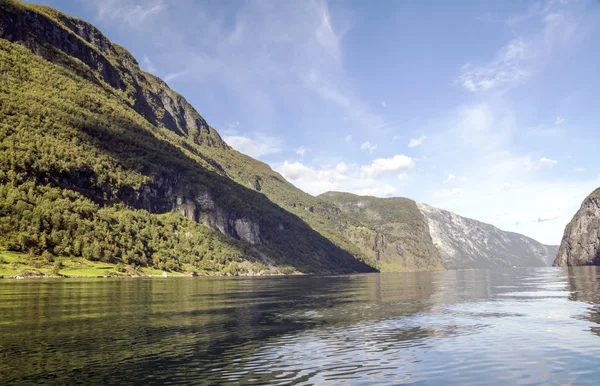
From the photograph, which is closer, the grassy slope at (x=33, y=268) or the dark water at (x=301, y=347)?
the dark water at (x=301, y=347)

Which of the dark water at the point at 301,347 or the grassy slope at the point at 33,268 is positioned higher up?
the grassy slope at the point at 33,268

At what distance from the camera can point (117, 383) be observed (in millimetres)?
23062

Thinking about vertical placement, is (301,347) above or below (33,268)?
below

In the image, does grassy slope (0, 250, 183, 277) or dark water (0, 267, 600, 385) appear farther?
grassy slope (0, 250, 183, 277)

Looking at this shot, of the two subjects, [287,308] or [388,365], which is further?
[287,308]

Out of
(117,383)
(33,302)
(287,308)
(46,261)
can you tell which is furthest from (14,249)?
(117,383)

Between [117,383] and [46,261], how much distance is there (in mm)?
198571

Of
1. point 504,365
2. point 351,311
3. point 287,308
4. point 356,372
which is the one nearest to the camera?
point 356,372

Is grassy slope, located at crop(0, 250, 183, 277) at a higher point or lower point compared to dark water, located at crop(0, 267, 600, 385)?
higher

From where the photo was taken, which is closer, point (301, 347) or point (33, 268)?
point (301, 347)

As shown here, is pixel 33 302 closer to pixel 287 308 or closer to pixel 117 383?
pixel 287 308

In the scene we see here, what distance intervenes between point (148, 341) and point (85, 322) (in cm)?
1468

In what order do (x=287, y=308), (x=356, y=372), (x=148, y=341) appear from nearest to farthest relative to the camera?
1. (x=356, y=372)
2. (x=148, y=341)
3. (x=287, y=308)

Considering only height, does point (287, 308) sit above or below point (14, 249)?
below
